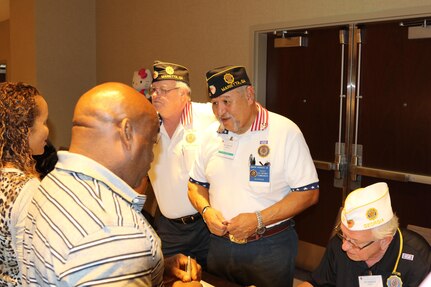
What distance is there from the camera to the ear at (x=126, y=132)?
45.4 inches

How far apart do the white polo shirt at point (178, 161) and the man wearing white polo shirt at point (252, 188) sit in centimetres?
33

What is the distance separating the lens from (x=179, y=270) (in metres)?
2.00

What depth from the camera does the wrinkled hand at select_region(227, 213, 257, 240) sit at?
7.83ft

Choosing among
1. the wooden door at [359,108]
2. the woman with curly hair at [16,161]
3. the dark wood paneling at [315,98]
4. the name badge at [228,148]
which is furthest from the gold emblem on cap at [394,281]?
the dark wood paneling at [315,98]

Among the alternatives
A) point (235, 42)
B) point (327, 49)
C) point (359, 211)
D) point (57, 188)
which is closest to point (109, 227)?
point (57, 188)

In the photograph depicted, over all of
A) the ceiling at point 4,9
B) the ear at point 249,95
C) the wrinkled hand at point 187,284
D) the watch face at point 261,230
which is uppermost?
the ceiling at point 4,9

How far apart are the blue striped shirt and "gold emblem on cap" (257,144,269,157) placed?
1.44 m

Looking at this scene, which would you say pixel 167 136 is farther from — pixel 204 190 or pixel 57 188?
pixel 57 188

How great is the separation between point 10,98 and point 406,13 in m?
2.72

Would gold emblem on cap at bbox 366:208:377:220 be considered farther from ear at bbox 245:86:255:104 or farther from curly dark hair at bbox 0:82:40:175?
curly dark hair at bbox 0:82:40:175

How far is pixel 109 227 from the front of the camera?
40.7 inches

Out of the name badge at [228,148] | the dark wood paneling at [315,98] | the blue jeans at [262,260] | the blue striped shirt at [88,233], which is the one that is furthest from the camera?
the dark wood paneling at [315,98]

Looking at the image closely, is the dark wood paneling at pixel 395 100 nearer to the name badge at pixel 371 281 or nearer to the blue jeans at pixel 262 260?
the blue jeans at pixel 262 260

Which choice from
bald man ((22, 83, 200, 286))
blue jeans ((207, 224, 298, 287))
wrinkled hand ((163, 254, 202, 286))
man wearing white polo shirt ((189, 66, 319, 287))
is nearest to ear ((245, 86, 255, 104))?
man wearing white polo shirt ((189, 66, 319, 287))
